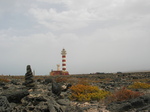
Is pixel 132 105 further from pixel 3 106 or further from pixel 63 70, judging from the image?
pixel 63 70

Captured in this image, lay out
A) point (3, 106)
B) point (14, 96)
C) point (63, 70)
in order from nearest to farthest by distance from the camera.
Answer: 1. point (3, 106)
2. point (14, 96)
3. point (63, 70)

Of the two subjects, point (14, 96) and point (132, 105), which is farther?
point (14, 96)

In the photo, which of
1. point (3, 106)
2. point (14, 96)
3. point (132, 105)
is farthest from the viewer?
point (14, 96)

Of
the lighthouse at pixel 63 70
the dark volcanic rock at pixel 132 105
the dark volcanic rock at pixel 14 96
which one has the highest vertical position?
the lighthouse at pixel 63 70

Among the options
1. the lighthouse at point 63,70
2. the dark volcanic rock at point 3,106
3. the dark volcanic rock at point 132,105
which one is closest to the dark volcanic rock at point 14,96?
the dark volcanic rock at point 3,106

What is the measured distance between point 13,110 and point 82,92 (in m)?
6.20

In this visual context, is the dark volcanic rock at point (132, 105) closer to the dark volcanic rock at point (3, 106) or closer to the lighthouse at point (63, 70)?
the dark volcanic rock at point (3, 106)

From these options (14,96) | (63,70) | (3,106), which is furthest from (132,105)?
(63,70)

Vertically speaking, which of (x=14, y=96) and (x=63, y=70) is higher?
(x=63, y=70)

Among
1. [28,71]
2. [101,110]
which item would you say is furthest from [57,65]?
[101,110]

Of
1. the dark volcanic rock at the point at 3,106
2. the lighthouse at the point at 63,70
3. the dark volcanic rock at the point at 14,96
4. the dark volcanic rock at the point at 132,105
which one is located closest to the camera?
the dark volcanic rock at the point at 3,106

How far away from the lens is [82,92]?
39.2ft

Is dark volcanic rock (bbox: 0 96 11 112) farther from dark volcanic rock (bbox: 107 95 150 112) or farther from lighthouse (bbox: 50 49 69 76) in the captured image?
lighthouse (bbox: 50 49 69 76)

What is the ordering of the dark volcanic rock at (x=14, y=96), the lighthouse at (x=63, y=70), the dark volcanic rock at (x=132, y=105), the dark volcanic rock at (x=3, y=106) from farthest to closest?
the lighthouse at (x=63, y=70), the dark volcanic rock at (x=14, y=96), the dark volcanic rock at (x=132, y=105), the dark volcanic rock at (x=3, y=106)
